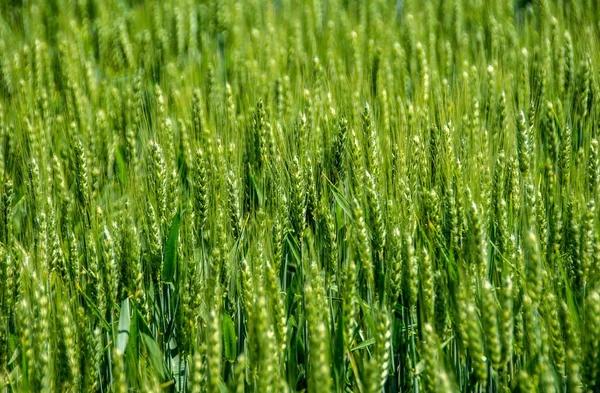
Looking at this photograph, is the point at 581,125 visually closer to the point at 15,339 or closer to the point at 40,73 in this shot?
the point at 15,339

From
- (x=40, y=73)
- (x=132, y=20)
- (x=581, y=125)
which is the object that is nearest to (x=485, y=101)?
(x=581, y=125)

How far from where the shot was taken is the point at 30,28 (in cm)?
428

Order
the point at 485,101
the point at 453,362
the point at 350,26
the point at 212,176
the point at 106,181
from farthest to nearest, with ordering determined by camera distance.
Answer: the point at 350,26
the point at 485,101
the point at 106,181
the point at 212,176
the point at 453,362

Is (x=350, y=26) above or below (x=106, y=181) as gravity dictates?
above

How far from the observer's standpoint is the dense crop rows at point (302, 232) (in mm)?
1650

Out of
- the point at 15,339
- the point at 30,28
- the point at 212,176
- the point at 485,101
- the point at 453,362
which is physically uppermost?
the point at 30,28

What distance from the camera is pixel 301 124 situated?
245cm

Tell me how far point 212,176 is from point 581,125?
4.25 ft

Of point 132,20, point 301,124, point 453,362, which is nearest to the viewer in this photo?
point 453,362

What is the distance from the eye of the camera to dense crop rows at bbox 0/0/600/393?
5.41 ft

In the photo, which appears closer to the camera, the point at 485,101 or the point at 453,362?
the point at 453,362

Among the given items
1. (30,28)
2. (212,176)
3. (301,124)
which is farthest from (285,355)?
(30,28)

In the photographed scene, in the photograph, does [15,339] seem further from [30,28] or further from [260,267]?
[30,28]

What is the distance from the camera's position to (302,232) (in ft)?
6.86
